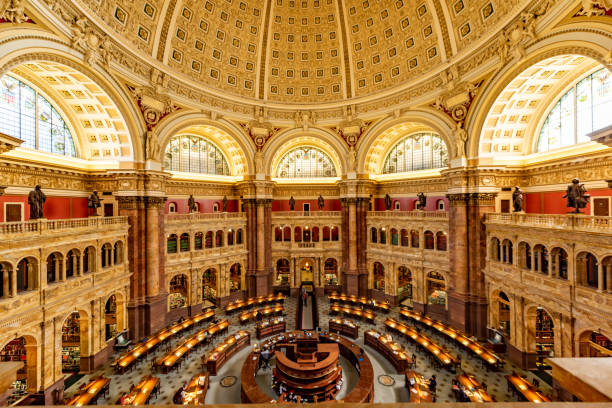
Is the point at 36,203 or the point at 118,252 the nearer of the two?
the point at 36,203

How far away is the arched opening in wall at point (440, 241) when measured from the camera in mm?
23891

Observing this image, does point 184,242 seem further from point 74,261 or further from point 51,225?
point 51,225

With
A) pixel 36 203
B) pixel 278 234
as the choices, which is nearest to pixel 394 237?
pixel 278 234

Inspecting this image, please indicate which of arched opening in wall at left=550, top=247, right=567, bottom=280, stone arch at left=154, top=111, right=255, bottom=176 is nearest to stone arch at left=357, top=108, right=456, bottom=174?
arched opening in wall at left=550, top=247, right=567, bottom=280

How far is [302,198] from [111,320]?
2070 cm

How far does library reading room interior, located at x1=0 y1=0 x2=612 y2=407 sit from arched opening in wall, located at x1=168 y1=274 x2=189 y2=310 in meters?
0.28

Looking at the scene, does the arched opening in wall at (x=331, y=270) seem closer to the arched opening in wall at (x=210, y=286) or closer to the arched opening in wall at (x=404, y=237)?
the arched opening in wall at (x=404, y=237)

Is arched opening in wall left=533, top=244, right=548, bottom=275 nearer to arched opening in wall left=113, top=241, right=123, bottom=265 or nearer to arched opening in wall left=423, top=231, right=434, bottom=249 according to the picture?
arched opening in wall left=423, top=231, right=434, bottom=249

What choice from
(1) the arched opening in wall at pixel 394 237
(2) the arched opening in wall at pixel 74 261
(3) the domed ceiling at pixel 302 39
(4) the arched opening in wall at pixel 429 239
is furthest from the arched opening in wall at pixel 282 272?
(2) the arched opening in wall at pixel 74 261

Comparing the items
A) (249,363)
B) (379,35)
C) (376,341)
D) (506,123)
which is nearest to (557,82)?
(506,123)

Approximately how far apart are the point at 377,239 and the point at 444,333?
10.6 meters

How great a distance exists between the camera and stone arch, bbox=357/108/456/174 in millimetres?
21891

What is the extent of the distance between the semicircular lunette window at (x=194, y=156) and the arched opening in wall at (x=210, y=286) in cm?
1087

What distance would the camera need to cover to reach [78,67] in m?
16.4
